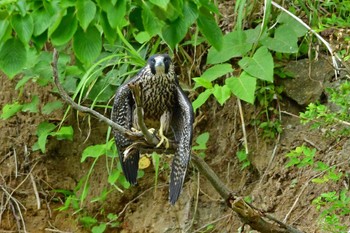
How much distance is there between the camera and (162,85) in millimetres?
4820

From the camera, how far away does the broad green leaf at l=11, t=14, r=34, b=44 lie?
325cm

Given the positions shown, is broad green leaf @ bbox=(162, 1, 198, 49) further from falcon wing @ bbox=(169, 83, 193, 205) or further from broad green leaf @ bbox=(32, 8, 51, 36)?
falcon wing @ bbox=(169, 83, 193, 205)

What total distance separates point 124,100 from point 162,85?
303 millimetres

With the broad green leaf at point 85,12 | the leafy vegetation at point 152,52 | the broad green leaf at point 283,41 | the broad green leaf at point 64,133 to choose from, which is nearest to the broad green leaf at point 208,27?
the leafy vegetation at point 152,52

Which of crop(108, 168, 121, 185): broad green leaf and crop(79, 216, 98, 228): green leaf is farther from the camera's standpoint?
crop(79, 216, 98, 228): green leaf

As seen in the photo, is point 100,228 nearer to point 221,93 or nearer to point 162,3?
point 221,93

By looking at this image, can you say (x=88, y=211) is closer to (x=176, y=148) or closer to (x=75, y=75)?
(x=75, y=75)

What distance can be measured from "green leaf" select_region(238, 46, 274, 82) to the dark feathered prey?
45 centimetres

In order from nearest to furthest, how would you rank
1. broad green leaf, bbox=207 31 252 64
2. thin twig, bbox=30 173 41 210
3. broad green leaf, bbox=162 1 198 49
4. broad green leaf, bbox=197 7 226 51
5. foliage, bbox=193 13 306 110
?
1. broad green leaf, bbox=162 1 198 49
2. broad green leaf, bbox=197 7 226 51
3. foliage, bbox=193 13 306 110
4. broad green leaf, bbox=207 31 252 64
5. thin twig, bbox=30 173 41 210

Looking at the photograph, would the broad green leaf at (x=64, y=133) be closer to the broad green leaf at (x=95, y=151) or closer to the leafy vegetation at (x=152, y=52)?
the leafy vegetation at (x=152, y=52)

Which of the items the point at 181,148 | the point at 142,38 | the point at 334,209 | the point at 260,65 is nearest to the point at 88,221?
the point at 142,38

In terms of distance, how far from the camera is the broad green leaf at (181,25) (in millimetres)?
3486

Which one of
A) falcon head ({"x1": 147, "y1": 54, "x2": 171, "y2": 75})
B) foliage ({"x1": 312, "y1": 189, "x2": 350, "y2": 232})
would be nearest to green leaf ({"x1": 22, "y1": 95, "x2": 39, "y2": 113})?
falcon head ({"x1": 147, "y1": 54, "x2": 171, "y2": 75})

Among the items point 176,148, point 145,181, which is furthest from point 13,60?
point 145,181
